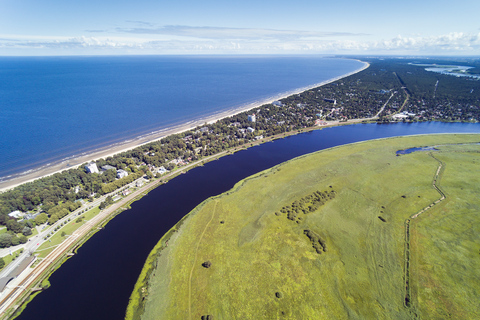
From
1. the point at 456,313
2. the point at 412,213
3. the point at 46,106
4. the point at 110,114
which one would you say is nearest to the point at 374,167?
the point at 412,213

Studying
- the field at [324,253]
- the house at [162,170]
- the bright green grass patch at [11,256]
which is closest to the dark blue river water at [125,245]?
the field at [324,253]

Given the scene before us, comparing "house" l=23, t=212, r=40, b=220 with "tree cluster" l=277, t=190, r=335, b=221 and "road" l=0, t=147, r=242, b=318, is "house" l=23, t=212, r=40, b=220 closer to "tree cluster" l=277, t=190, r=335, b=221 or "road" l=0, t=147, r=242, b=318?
"road" l=0, t=147, r=242, b=318

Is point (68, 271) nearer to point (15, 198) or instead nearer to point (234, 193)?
point (15, 198)

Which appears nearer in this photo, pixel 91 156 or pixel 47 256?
pixel 47 256

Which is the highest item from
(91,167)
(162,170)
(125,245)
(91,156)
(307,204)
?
(91,167)

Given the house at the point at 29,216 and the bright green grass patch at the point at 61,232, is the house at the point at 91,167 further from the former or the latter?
the house at the point at 29,216

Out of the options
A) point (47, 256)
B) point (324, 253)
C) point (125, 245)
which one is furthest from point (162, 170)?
point (324, 253)

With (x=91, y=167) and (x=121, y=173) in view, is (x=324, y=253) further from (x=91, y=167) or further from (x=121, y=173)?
(x=91, y=167)
